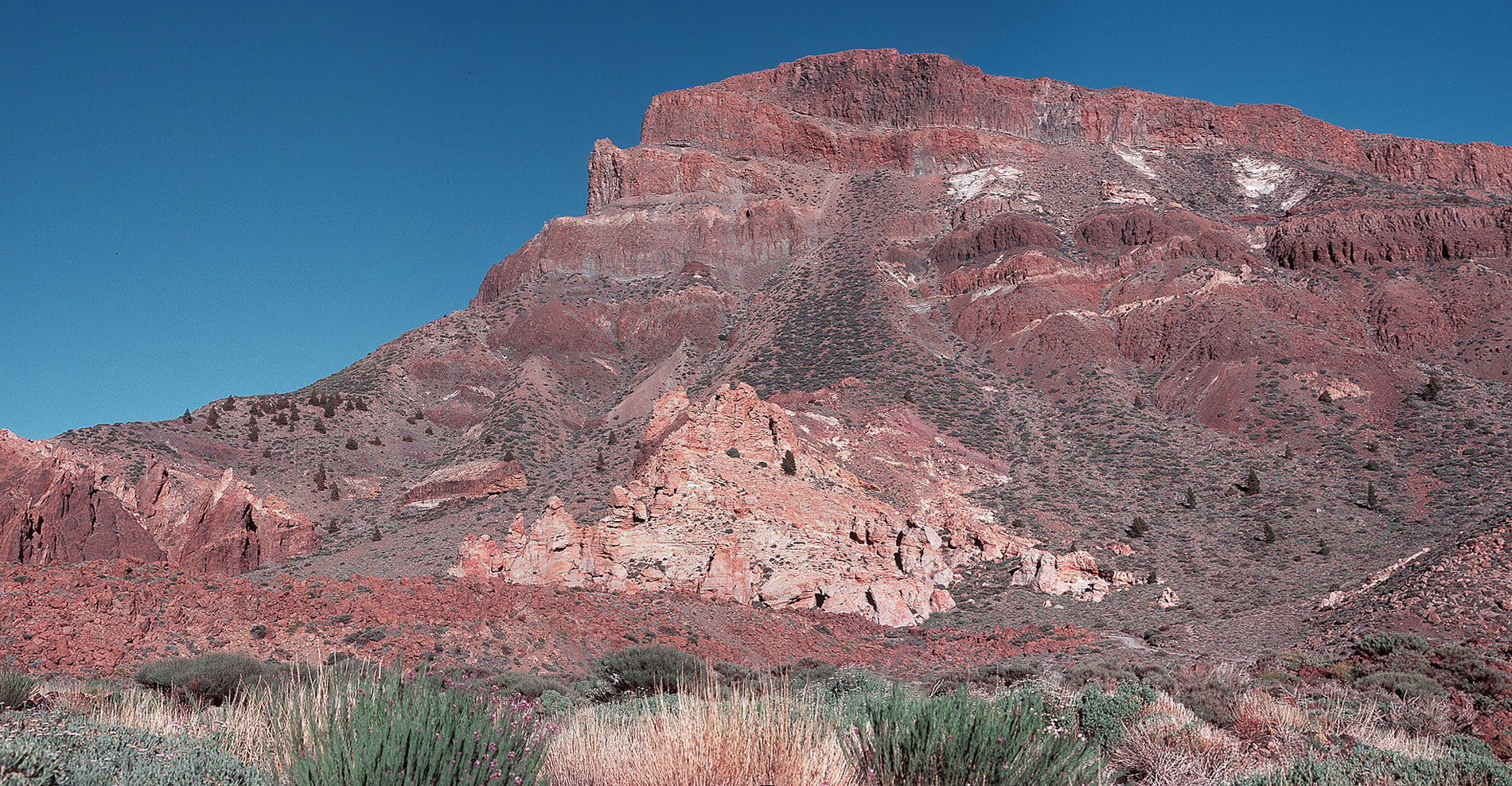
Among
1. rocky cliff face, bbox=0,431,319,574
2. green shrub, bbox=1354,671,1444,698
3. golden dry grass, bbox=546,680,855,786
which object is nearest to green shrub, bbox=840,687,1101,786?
golden dry grass, bbox=546,680,855,786

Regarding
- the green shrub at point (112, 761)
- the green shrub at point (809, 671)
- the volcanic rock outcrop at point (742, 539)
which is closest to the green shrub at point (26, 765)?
the green shrub at point (112, 761)

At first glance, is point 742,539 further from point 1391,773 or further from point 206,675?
point 1391,773

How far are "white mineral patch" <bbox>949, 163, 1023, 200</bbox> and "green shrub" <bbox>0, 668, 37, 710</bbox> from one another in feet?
261

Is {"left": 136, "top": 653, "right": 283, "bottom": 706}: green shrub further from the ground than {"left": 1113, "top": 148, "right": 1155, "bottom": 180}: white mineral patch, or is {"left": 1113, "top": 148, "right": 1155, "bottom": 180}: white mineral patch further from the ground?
{"left": 1113, "top": 148, "right": 1155, "bottom": 180}: white mineral patch

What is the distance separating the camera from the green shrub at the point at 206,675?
31.9 ft

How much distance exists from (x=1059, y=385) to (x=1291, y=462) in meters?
13.0

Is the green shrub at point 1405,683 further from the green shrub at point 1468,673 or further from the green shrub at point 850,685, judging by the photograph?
the green shrub at point 850,685

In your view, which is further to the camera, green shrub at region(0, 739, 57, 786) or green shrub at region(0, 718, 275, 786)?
green shrub at region(0, 718, 275, 786)

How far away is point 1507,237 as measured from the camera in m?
54.7

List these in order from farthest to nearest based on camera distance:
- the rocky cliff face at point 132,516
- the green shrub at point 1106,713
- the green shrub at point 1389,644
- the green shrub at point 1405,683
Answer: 1. the rocky cliff face at point 132,516
2. the green shrub at point 1389,644
3. the green shrub at point 1405,683
4. the green shrub at point 1106,713

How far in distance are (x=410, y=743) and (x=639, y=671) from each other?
27.8 feet

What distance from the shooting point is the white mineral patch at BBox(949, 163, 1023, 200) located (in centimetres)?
7919

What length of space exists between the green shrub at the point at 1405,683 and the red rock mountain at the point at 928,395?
7.84 m

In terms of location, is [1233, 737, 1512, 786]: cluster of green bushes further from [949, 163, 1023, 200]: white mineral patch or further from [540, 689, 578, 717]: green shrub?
[949, 163, 1023, 200]: white mineral patch
